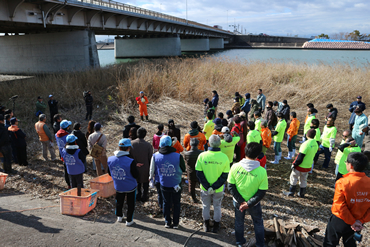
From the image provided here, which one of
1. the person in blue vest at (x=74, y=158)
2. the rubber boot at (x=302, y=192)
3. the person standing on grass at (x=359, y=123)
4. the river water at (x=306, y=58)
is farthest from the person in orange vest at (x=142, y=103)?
the river water at (x=306, y=58)

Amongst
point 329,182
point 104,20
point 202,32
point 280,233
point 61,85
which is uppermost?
point 202,32

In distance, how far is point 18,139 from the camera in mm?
6699

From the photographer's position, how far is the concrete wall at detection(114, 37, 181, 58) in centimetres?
4322

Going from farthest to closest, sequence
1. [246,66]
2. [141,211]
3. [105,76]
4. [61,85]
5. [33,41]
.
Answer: [33,41], [246,66], [105,76], [61,85], [141,211]

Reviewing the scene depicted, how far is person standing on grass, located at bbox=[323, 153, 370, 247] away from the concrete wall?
1677 inches

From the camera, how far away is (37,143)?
29.9 ft

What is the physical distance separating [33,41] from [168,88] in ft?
61.4

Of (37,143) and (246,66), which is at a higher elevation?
(246,66)

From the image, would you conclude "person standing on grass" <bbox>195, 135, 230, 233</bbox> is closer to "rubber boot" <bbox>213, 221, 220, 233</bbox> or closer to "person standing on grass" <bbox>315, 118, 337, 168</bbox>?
"rubber boot" <bbox>213, 221, 220, 233</bbox>

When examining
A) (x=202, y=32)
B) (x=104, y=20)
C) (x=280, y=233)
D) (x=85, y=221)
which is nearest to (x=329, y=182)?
(x=280, y=233)

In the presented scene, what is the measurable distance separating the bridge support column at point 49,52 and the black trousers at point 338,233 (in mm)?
21555

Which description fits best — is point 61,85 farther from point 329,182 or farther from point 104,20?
point 329,182

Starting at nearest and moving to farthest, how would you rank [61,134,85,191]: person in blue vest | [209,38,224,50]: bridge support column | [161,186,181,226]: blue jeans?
[161,186,181,226]: blue jeans → [61,134,85,191]: person in blue vest → [209,38,224,50]: bridge support column

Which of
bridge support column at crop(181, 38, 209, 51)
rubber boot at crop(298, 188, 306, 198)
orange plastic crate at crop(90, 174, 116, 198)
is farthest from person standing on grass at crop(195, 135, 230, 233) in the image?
bridge support column at crop(181, 38, 209, 51)
